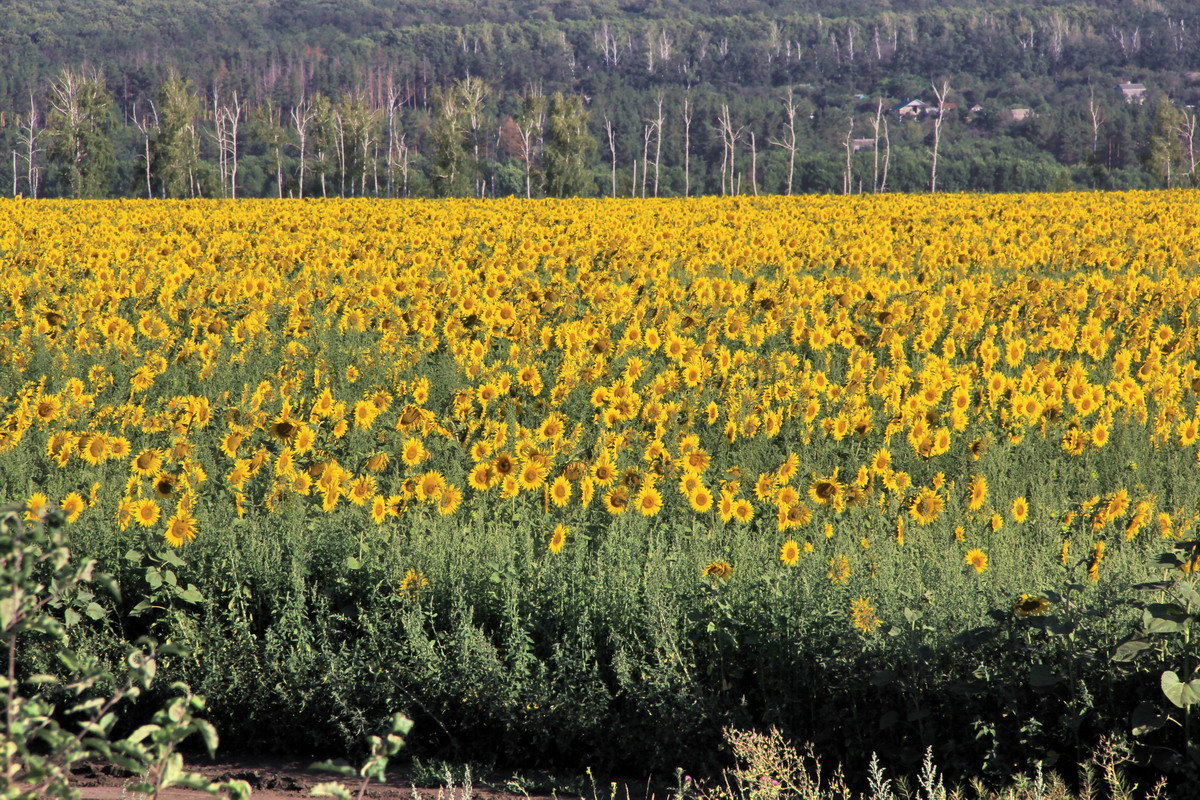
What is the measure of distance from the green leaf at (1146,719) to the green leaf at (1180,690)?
10 centimetres

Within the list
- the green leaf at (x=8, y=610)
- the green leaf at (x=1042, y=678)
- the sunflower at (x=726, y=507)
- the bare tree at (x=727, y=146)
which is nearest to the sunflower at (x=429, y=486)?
the sunflower at (x=726, y=507)

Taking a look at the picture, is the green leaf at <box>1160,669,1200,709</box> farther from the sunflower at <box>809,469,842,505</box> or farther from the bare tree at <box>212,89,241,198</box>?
the bare tree at <box>212,89,241,198</box>

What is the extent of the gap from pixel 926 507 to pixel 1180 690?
7.04 feet

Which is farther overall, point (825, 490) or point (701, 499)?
point (701, 499)

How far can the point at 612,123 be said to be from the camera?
148625 mm

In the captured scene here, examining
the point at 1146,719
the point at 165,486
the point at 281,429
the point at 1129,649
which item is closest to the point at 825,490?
the point at 1129,649

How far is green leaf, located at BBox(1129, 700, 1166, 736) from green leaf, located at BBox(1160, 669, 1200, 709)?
10 cm

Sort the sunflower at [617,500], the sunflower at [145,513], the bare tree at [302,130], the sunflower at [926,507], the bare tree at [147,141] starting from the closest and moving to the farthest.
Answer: the sunflower at [145,513] < the sunflower at [926,507] < the sunflower at [617,500] < the bare tree at [147,141] < the bare tree at [302,130]

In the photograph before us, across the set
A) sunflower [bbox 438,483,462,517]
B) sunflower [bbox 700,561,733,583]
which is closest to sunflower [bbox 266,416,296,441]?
sunflower [bbox 438,483,462,517]

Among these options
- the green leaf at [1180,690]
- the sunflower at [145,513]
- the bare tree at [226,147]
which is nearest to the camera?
the green leaf at [1180,690]

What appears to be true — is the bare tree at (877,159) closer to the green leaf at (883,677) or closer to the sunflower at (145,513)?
the sunflower at (145,513)

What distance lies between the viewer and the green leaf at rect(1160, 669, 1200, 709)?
3.78 meters

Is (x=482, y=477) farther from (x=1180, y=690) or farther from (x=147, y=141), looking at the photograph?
(x=147, y=141)

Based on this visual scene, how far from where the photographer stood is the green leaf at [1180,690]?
3775 mm
